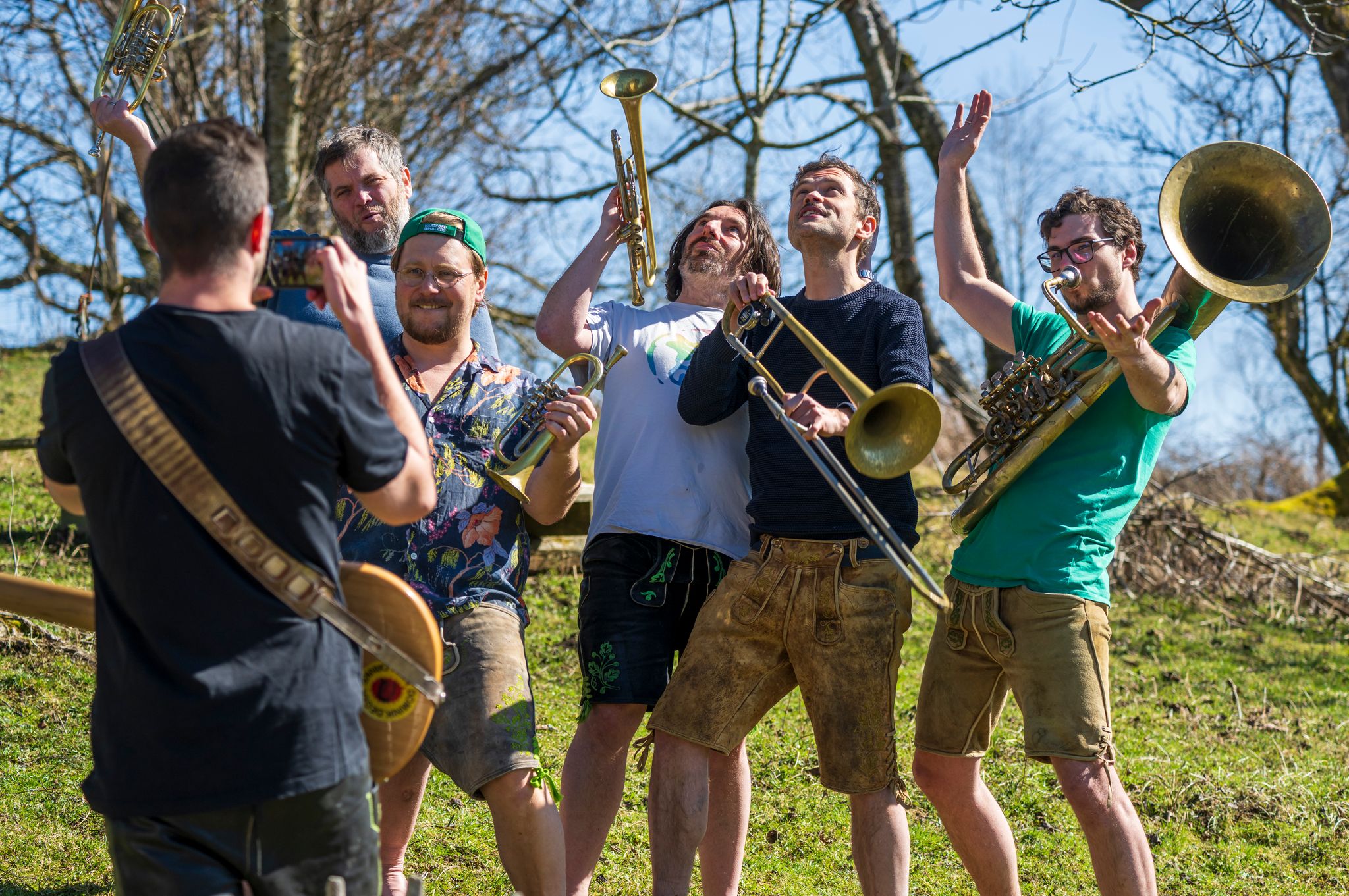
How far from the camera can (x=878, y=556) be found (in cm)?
348

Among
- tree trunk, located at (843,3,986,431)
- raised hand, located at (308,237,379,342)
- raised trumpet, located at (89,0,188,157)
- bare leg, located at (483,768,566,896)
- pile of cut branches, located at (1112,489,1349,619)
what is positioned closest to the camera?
raised hand, located at (308,237,379,342)

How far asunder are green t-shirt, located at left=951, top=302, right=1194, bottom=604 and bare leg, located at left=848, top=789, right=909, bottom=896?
68cm

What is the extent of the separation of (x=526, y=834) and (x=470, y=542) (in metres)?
0.77

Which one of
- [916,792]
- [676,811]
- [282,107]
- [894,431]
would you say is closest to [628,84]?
[894,431]

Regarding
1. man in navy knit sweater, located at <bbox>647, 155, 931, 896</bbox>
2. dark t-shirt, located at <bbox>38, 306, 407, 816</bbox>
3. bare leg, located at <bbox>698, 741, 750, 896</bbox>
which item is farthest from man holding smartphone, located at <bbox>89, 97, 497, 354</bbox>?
dark t-shirt, located at <bbox>38, 306, 407, 816</bbox>

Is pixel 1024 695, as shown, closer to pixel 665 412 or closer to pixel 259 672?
pixel 665 412

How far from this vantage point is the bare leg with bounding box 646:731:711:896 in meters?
3.35

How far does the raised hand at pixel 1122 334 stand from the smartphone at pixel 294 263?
1.90 meters

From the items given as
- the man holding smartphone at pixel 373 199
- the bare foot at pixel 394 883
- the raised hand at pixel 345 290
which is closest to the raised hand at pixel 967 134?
the man holding smartphone at pixel 373 199

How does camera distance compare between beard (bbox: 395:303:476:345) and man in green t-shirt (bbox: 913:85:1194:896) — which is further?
beard (bbox: 395:303:476:345)

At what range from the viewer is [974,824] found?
11.4 ft

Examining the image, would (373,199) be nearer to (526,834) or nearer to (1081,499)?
(526,834)

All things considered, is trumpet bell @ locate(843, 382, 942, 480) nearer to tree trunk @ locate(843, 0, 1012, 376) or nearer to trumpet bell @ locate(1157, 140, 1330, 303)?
trumpet bell @ locate(1157, 140, 1330, 303)

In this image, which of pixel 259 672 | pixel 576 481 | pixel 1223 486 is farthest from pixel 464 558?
pixel 1223 486
